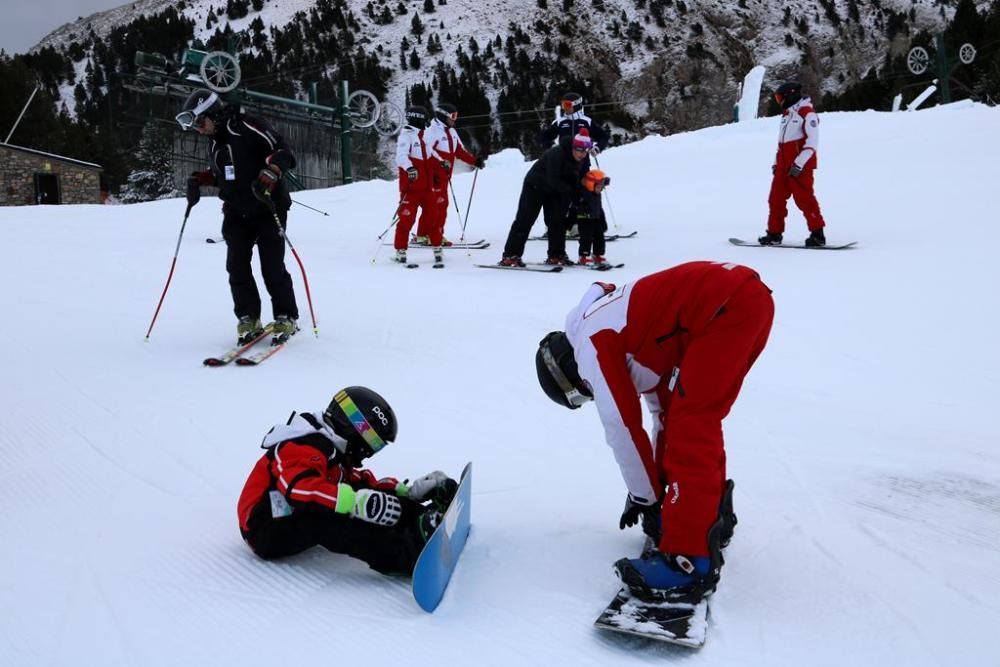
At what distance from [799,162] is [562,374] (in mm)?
6910

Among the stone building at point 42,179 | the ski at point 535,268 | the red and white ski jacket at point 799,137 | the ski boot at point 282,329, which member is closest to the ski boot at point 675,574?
the ski boot at point 282,329

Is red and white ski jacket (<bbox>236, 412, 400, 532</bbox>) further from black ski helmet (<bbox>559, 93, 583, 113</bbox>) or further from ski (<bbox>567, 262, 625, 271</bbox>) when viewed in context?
black ski helmet (<bbox>559, 93, 583, 113</bbox>)

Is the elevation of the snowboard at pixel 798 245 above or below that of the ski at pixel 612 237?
above

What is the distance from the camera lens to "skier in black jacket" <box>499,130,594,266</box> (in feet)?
27.0

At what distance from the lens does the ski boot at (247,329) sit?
18.8 ft

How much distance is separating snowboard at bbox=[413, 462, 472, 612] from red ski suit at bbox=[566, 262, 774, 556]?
1.82 ft

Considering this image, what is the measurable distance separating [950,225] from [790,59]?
4482 cm

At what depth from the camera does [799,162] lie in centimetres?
849

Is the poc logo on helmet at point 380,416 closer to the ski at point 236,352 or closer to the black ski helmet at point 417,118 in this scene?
the ski at point 236,352

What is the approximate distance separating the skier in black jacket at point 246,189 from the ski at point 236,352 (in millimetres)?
42

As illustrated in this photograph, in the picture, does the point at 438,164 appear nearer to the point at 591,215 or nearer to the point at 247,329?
the point at 591,215

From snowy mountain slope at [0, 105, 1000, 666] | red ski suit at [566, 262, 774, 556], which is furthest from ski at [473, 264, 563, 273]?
red ski suit at [566, 262, 774, 556]

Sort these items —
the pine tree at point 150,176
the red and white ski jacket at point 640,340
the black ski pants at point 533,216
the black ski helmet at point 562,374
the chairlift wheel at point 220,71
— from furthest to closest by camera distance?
the pine tree at point 150,176, the chairlift wheel at point 220,71, the black ski pants at point 533,216, the black ski helmet at point 562,374, the red and white ski jacket at point 640,340

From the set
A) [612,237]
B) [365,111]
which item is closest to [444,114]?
[612,237]
